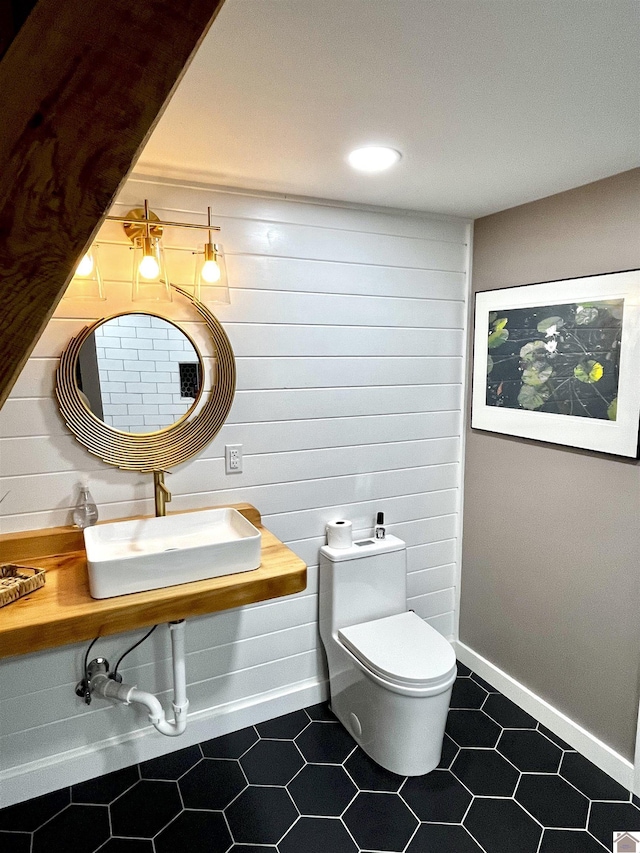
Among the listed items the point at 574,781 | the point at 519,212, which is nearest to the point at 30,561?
the point at 574,781

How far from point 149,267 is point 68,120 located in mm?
1362

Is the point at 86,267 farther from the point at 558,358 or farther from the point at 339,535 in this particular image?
the point at 558,358

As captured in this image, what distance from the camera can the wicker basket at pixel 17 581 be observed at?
1.55 m

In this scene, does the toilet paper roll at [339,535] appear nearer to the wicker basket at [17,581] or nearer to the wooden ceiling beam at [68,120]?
the wicker basket at [17,581]

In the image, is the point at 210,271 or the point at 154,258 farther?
the point at 210,271

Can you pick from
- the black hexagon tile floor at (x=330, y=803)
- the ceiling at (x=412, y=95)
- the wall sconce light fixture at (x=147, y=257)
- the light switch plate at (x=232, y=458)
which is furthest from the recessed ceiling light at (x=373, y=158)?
the black hexagon tile floor at (x=330, y=803)

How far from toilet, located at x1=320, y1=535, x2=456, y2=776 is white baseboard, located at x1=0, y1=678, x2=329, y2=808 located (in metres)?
0.21

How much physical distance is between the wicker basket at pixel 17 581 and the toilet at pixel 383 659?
1162 mm

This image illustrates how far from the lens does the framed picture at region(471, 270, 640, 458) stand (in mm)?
1949

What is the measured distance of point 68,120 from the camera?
0.55m

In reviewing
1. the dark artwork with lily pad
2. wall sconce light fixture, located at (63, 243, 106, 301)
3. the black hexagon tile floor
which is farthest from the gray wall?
wall sconce light fixture, located at (63, 243, 106, 301)

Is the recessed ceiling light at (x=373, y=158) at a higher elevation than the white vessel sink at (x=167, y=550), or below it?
higher

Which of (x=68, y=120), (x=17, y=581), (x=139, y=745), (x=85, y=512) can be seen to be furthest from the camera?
(x=139, y=745)

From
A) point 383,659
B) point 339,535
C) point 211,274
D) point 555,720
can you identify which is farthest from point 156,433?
point 555,720
